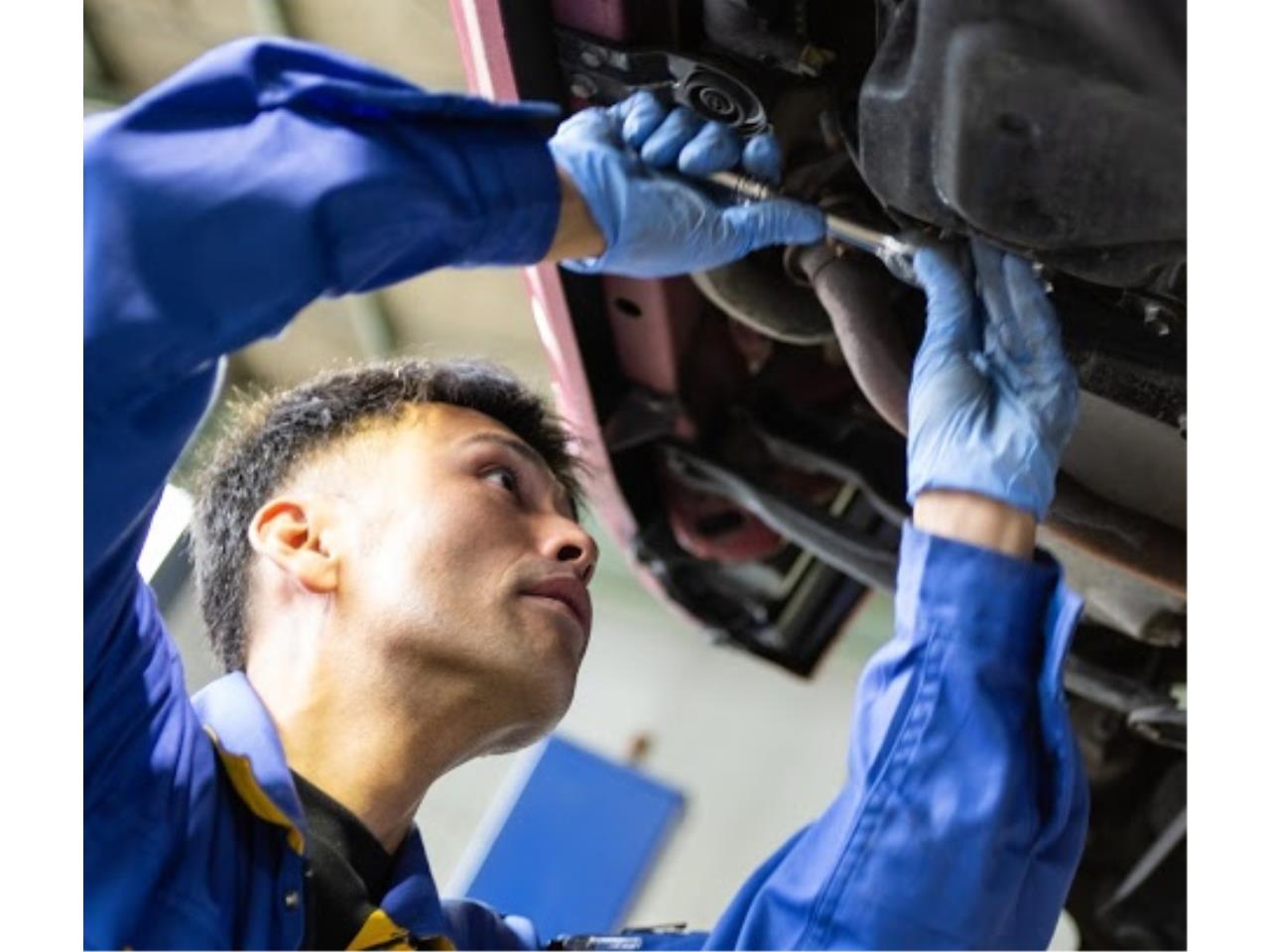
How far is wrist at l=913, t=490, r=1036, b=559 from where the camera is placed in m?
1.05

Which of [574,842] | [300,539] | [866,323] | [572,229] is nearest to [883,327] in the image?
[866,323]

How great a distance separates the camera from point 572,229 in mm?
1076

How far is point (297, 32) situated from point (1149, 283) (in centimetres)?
155

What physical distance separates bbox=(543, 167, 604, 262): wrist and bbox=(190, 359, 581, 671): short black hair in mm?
240

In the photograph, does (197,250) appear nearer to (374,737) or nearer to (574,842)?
(374,737)

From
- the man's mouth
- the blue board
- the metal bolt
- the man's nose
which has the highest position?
the metal bolt

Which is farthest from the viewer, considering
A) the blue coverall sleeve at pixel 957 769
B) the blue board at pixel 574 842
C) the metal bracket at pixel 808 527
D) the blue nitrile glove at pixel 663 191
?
the blue board at pixel 574 842

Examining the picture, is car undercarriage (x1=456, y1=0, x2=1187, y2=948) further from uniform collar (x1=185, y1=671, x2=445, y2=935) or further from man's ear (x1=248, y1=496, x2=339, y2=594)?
uniform collar (x1=185, y1=671, x2=445, y2=935)

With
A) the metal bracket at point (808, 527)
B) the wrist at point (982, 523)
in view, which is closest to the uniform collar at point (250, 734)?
the wrist at point (982, 523)

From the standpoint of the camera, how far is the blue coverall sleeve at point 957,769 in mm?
1006

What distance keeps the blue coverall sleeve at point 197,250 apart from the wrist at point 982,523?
333mm

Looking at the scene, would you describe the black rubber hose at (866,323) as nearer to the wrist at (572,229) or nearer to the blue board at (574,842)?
the wrist at (572,229)

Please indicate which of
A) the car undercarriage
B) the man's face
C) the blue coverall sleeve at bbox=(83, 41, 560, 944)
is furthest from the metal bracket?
the blue coverall sleeve at bbox=(83, 41, 560, 944)

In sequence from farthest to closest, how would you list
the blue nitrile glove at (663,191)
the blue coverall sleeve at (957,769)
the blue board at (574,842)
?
the blue board at (574,842) < the blue nitrile glove at (663,191) < the blue coverall sleeve at (957,769)
